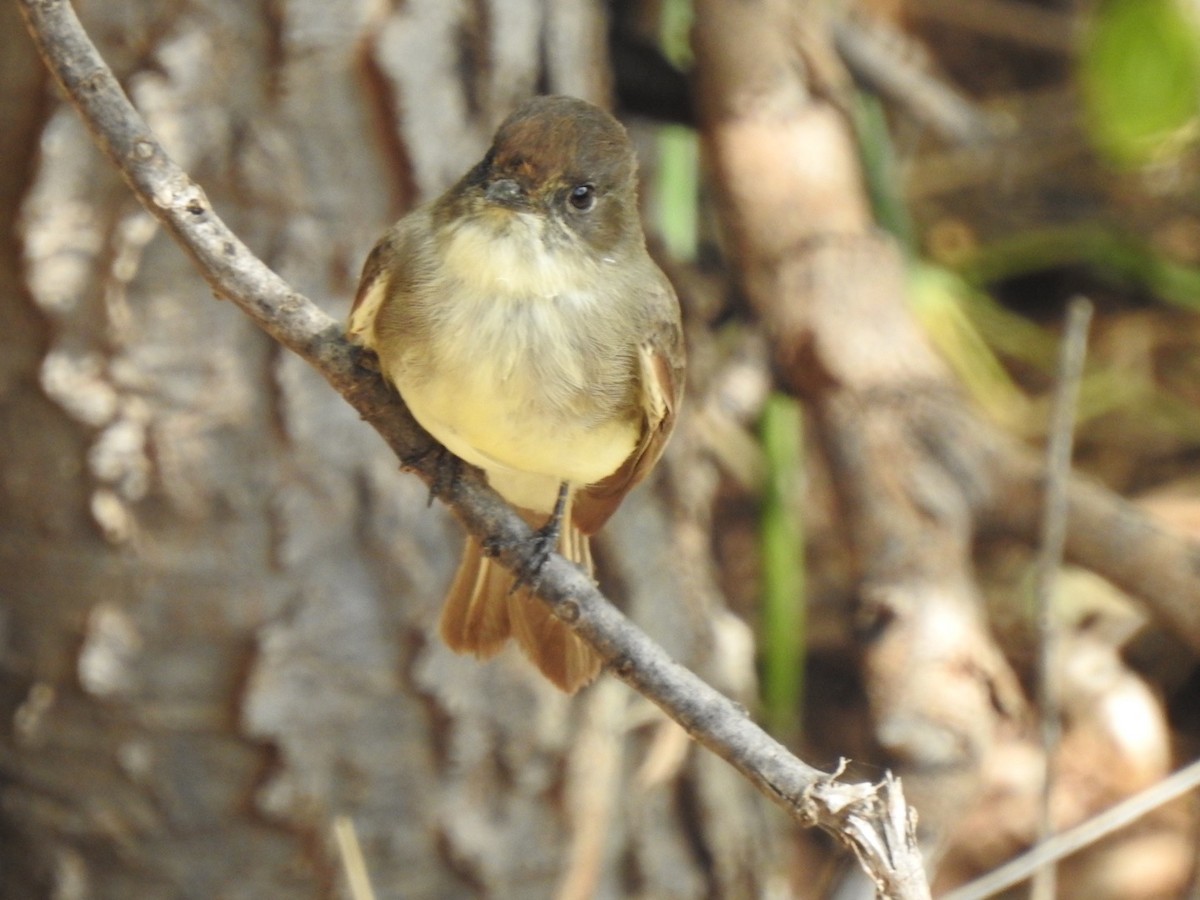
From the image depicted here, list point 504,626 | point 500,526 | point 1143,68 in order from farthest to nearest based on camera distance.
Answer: point 1143,68 < point 504,626 < point 500,526

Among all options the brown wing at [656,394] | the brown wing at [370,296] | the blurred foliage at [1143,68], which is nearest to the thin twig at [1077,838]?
the brown wing at [656,394]

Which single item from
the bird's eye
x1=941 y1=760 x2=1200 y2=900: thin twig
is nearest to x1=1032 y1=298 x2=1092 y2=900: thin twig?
x1=941 y1=760 x2=1200 y2=900: thin twig

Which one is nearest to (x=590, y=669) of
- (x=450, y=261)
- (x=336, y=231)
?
(x=450, y=261)

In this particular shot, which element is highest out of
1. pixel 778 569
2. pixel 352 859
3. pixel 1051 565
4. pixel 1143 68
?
pixel 1143 68

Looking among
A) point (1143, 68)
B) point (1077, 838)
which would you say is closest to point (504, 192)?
point (1077, 838)

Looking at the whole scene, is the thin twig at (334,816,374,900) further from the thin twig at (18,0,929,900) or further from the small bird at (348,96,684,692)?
the thin twig at (18,0,929,900)

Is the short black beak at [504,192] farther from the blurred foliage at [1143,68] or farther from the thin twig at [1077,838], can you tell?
the blurred foliage at [1143,68]

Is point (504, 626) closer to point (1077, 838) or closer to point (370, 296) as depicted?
point (370, 296)
